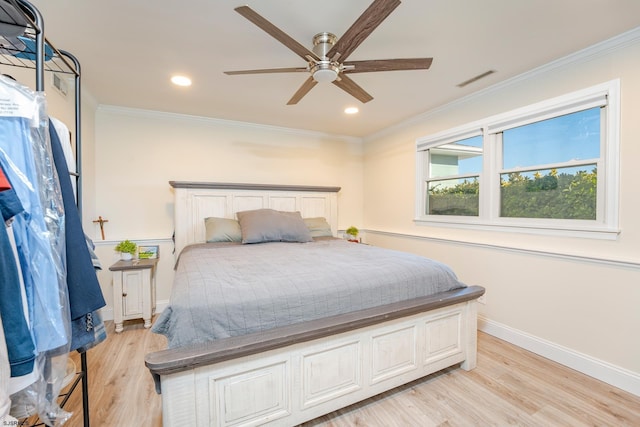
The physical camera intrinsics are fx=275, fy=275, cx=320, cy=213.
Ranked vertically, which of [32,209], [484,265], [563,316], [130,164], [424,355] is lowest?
[424,355]

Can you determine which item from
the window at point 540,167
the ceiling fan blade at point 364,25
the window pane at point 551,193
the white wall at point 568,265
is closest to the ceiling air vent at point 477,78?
the white wall at point 568,265

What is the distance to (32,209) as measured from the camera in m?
0.80

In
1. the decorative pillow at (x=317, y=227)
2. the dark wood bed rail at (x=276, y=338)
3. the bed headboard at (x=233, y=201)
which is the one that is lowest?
the dark wood bed rail at (x=276, y=338)

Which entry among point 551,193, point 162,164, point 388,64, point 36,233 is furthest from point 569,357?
point 162,164

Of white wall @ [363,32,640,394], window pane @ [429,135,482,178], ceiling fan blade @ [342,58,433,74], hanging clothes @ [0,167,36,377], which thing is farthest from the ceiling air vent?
hanging clothes @ [0,167,36,377]

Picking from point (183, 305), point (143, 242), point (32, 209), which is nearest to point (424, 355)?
point (183, 305)

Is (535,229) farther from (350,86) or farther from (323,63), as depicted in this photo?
(323,63)

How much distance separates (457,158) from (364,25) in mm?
2255

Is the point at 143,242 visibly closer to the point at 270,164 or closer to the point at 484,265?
the point at 270,164

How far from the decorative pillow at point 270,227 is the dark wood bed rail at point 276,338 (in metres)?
1.61

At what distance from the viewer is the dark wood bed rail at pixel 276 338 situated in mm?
1155

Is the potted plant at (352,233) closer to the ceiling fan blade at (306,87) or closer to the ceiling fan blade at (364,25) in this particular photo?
the ceiling fan blade at (306,87)

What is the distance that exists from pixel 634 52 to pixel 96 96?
4555 mm

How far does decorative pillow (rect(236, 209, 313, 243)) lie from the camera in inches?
117
